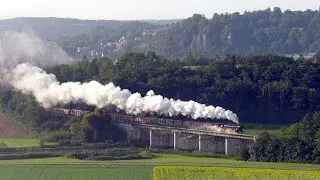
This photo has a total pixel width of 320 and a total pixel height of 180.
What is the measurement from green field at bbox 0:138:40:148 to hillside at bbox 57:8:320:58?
87922 mm

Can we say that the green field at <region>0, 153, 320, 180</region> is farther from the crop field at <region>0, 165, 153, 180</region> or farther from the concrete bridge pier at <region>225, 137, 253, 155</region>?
the concrete bridge pier at <region>225, 137, 253, 155</region>

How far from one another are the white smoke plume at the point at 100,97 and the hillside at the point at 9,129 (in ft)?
10.3

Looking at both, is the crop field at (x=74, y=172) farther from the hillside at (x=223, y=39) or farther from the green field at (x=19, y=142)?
the hillside at (x=223, y=39)

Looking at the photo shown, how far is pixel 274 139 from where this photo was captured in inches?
2200

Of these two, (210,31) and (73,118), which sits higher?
(210,31)

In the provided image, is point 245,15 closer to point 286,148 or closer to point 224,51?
point 224,51

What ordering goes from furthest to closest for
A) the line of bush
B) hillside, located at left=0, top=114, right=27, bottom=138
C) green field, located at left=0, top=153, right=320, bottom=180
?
hillside, located at left=0, top=114, right=27, bottom=138, the line of bush, green field, located at left=0, top=153, right=320, bottom=180

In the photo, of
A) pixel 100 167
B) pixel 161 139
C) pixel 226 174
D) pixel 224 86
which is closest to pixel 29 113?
pixel 161 139

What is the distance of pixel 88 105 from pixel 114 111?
2.58 m

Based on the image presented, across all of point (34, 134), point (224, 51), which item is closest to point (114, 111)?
point (34, 134)

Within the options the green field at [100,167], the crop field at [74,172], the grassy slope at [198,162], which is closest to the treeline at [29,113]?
the green field at [100,167]

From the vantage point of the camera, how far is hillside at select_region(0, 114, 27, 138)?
6519cm

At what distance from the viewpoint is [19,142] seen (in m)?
61.7

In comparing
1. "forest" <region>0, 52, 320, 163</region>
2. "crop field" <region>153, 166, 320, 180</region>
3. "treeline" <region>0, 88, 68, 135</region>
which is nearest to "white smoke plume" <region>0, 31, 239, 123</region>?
"treeline" <region>0, 88, 68, 135</region>
